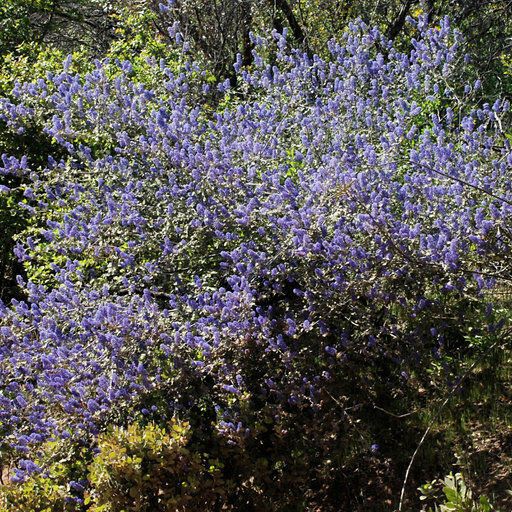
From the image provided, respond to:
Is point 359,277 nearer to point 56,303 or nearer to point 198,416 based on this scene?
point 198,416

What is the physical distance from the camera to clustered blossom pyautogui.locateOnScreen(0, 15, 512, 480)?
12.7ft

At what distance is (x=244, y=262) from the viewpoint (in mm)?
4062

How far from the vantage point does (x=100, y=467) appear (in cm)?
358

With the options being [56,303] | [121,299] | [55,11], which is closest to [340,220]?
[121,299]

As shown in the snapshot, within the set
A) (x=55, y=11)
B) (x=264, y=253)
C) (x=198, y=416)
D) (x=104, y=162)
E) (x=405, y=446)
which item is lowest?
(x=405, y=446)

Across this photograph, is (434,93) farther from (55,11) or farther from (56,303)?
(55,11)

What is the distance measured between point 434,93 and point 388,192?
1.59m

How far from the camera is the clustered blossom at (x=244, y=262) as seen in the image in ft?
12.7

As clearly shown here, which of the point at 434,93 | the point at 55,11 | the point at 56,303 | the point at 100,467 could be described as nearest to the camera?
the point at 100,467

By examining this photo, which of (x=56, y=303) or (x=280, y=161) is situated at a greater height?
(x=280, y=161)

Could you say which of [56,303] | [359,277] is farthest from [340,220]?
[56,303]

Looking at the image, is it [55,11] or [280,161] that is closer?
[280,161]

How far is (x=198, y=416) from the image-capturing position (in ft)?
13.4

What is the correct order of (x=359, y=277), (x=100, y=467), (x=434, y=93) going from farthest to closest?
(x=434, y=93)
(x=359, y=277)
(x=100, y=467)
